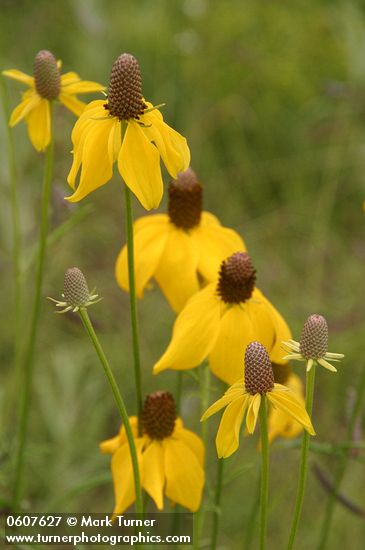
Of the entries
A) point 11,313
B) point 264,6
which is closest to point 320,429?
point 11,313

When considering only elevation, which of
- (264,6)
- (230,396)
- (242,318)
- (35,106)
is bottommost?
(230,396)

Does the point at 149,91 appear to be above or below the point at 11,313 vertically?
above

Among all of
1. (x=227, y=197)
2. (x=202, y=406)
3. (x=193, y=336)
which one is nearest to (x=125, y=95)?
(x=193, y=336)

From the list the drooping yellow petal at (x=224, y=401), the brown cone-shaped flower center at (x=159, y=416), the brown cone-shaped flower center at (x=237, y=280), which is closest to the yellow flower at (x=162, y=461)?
the brown cone-shaped flower center at (x=159, y=416)

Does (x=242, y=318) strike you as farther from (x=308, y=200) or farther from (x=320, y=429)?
(x=308, y=200)

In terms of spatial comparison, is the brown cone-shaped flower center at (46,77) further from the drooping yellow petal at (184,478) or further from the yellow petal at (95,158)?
the drooping yellow petal at (184,478)

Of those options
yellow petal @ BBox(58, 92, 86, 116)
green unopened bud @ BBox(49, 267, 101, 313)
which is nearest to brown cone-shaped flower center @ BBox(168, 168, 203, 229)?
yellow petal @ BBox(58, 92, 86, 116)

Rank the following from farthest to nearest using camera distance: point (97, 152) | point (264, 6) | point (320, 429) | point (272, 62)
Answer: point (264, 6) → point (272, 62) → point (320, 429) → point (97, 152)
